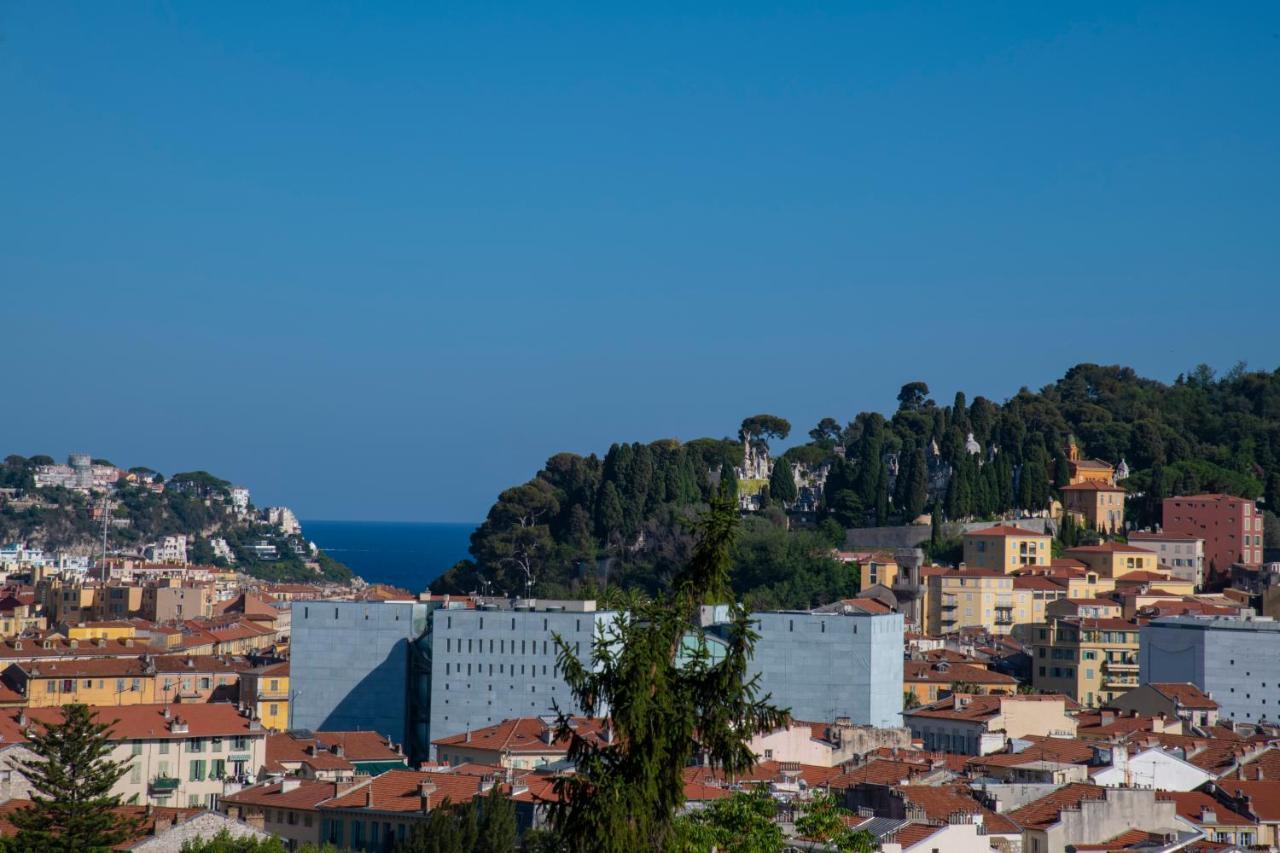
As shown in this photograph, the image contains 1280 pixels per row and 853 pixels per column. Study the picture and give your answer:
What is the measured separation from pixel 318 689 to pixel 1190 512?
42.5 meters

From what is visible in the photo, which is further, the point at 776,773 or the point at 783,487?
the point at 783,487

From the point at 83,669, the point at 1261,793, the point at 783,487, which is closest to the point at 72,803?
the point at 1261,793

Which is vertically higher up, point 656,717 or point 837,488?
point 837,488

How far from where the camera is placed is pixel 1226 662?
61.1 m

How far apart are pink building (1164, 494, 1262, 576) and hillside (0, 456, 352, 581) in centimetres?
8905

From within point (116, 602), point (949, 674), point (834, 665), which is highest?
point (116, 602)

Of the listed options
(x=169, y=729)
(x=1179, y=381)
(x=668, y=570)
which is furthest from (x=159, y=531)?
(x=169, y=729)

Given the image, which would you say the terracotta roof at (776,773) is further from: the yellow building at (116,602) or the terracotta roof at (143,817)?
the yellow building at (116,602)

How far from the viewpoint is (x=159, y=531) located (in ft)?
609

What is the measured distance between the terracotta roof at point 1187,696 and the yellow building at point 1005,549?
75.7 ft

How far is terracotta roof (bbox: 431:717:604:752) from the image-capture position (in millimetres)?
44250

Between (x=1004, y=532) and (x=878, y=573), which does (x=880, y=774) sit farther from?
(x=1004, y=532)

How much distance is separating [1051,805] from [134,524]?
161 meters

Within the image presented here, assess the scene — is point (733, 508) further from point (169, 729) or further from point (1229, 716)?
point (1229, 716)
